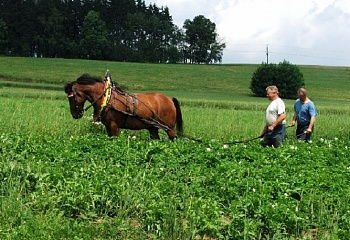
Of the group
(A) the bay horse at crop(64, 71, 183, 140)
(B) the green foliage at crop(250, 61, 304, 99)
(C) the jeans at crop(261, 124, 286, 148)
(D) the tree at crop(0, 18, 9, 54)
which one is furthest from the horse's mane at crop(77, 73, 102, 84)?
(D) the tree at crop(0, 18, 9, 54)

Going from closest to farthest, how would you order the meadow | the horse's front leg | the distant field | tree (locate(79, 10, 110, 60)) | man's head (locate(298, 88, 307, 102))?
the meadow
the horse's front leg
man's head (locate(298, 88, 307, 102))
the distant field
tree (locate(79, 10, 110, 60))

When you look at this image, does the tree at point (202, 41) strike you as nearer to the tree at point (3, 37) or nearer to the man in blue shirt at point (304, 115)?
the tree at point (3, 37)

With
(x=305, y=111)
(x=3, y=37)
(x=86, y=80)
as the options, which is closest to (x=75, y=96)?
(x=86, y=80)

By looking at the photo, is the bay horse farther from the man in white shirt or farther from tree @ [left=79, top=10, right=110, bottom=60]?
tree @ [left=79, top=10, right=110, bottom=60]

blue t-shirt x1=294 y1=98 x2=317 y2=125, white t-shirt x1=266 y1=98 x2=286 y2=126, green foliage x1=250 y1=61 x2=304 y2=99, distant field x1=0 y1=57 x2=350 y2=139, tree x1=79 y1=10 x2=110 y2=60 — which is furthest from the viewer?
tree x1=79 y1=10 x2=110 y2=60

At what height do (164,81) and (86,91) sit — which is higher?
(86,91)

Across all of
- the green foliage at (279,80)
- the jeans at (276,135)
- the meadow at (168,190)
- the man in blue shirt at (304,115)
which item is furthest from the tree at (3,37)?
the meadow at (168,190)

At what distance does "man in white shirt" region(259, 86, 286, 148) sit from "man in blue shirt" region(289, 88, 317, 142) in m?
1.13

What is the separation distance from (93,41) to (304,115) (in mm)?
86389

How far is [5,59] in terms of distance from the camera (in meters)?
71.1

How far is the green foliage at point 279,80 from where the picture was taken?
56.8 m

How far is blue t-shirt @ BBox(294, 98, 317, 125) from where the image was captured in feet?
39.4

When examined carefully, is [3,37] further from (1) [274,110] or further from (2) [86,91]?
(1) [274,110]

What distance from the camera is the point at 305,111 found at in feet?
39.8
